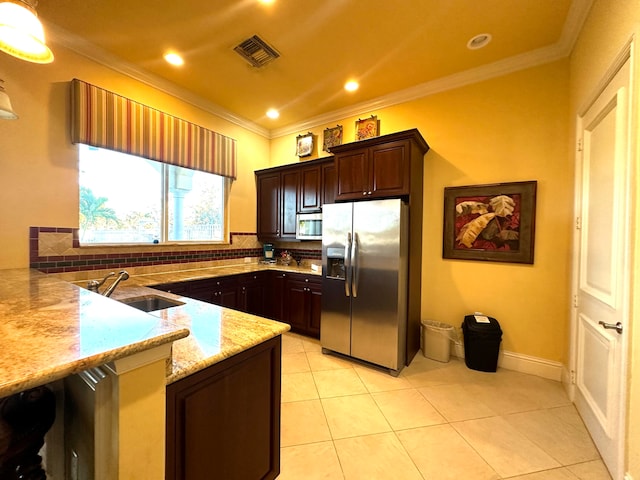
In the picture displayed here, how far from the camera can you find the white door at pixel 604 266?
1.46 m

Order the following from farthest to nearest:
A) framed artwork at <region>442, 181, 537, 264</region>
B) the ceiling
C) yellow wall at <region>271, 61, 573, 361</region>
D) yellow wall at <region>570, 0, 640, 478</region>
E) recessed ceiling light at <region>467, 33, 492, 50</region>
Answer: framed artwork at <region>442, 181, 537, 264</region> → yellow wall at <region>271, 61, 573, 361</region> → recessed ceiling light at <region>467, 33, 492, 50</region> → the ceiling → yellow wall at <region>570, 0, 640, 478</region>

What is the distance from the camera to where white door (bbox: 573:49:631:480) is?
1456mm

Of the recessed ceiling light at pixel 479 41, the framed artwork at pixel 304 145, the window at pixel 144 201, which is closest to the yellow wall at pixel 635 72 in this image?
the recessed ceiling light at pixel 479 41

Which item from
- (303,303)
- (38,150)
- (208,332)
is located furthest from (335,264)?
(38,150)

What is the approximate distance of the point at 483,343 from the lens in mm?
2617

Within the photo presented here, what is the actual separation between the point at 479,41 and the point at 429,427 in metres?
3.35

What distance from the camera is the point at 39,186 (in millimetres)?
2332

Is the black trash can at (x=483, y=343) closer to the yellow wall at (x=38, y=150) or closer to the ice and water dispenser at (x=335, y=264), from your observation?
the ice and water dispenser at (x=335, y=264)

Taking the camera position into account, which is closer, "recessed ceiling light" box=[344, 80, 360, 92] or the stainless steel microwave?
"recessed ceiling light" box=[344, 80, 360, 92]

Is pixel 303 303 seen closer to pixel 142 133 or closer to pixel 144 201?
pixel 144 201

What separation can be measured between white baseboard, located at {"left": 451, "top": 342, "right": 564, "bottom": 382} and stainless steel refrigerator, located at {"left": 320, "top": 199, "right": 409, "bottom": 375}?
3.54 ft

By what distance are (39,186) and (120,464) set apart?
2.74 metres

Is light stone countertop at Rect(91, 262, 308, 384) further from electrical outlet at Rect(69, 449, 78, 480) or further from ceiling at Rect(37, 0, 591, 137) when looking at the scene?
ceiling at Rect(37, 0, 591, 137)

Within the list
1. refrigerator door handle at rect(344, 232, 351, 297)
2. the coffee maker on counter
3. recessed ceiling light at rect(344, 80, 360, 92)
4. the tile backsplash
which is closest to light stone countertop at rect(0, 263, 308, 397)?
the tile backsplash
